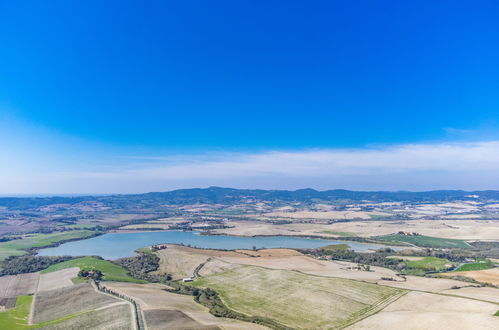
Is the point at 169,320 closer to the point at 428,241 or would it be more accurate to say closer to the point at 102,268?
the point at 102,268

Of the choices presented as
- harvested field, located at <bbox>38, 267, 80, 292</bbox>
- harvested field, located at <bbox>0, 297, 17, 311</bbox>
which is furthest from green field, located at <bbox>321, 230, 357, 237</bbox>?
harvested field, located at <bbox>0, 297, 17, 311</bbox>

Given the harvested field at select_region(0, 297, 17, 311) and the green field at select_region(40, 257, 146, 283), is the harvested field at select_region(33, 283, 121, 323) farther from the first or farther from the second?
the green field at select_region(40, 257, 146, 283)

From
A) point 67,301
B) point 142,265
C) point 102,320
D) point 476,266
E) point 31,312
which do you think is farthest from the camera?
point 142,265

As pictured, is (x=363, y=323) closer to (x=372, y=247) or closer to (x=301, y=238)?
(x=372, y=247)

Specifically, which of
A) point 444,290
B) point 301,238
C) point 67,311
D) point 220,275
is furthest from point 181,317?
point 301,238

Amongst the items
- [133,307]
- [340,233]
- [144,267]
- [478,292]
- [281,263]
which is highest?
[133,307]

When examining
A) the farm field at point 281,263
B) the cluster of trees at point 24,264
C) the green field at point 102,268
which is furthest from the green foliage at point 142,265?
the cluster of trees at point 24,264

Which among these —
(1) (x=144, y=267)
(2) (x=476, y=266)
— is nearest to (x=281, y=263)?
(1) (x=144, y=267)

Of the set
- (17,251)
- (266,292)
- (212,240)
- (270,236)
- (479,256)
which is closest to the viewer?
(266,292)
